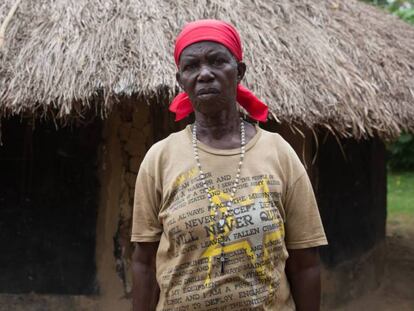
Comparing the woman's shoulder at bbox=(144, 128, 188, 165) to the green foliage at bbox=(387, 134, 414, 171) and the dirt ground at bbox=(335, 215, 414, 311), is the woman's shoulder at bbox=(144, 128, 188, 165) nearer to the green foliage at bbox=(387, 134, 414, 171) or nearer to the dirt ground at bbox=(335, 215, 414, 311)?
the dirt ground at bbox=(335, 215, 414, 311)

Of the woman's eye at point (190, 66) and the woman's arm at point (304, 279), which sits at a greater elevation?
the woman's eye at point (190, 66)

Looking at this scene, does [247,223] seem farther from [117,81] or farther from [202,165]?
[117,81]

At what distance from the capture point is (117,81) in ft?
11.7

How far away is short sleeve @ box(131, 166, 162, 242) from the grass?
777cm

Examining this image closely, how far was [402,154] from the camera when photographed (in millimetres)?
12281

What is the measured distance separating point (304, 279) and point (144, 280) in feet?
1.52

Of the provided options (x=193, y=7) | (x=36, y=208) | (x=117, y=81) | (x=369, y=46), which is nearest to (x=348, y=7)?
(x=369, y=46)

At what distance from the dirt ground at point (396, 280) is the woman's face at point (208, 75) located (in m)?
3.73

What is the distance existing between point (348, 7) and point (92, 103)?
2.83 meters

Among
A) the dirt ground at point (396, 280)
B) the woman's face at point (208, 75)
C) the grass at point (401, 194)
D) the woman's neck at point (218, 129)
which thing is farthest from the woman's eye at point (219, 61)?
the grass at point (401, 194)

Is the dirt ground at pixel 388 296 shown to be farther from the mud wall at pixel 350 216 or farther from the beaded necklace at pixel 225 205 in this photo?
the beaded necklace at pixel 225 205

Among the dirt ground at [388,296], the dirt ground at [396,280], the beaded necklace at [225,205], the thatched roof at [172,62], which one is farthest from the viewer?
the dirt ground at [396,280]

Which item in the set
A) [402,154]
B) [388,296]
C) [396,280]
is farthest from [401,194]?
[388,296]

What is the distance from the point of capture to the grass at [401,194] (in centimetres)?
909
